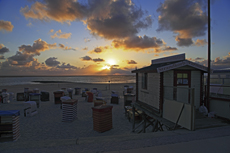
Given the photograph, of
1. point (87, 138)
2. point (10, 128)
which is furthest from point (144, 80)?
point (10, 128)

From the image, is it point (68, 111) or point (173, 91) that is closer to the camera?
point (173, 91)

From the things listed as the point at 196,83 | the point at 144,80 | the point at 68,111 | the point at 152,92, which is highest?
the point at 144,80

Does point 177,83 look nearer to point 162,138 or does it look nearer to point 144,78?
point 144,78

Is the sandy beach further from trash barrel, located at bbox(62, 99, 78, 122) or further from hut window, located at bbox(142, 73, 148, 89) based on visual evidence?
hut window, located at bbox(142, 73, 148, 89)

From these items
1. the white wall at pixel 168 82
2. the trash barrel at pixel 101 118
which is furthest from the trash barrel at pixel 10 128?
the white wall at pixel 168 82

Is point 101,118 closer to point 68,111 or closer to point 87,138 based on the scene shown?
point 68,111

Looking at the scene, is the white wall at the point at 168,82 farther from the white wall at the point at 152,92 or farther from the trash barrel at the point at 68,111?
the trash barrel at the point at 68,111

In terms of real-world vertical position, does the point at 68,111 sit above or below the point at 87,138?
below

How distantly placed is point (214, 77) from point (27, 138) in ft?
52.8

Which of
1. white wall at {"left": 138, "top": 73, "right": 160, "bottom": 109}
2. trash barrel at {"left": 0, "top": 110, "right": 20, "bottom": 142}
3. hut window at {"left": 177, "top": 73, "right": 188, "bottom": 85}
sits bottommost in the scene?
trash barrel at {"left": 0, "top": 110, "right": 20, "bottom": 142}

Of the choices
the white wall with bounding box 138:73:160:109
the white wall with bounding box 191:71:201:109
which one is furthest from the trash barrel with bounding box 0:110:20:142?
the white wall with bounding box 191:71:201:109

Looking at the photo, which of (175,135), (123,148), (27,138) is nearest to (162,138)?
(175,135)

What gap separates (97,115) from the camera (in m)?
9.44

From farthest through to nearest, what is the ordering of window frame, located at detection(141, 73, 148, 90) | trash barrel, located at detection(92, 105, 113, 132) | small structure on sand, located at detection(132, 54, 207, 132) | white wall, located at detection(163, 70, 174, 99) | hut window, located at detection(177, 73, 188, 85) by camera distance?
Result: window frame, located at detection(141, 73, 148, 90)
trash barrel, located at detection(92, 105, 113, 132)
hut window, located at detection(177, 73, 188, 85)
white wall, located at detection(163, 70, 174, 99)
small structure on sand, located at detection(132, 54, 207, 132)
